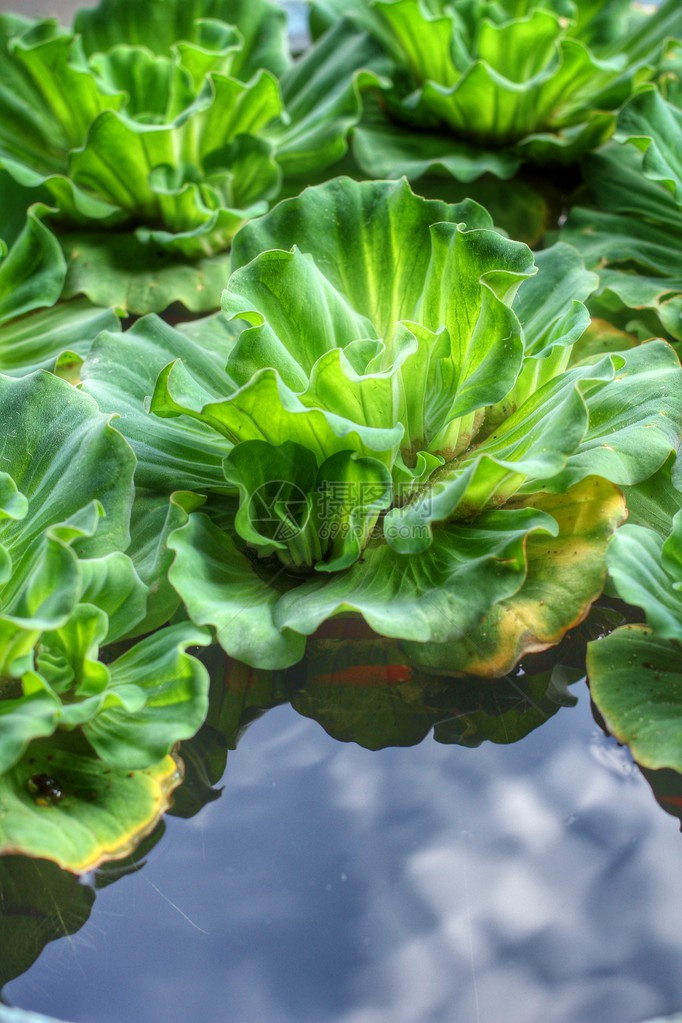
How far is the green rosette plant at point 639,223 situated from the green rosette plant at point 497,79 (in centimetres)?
12

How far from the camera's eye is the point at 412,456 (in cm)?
140

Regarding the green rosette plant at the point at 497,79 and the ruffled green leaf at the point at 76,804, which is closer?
the ruffled green leaf at the point at 76,804

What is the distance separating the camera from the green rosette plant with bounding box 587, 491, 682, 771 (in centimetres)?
113

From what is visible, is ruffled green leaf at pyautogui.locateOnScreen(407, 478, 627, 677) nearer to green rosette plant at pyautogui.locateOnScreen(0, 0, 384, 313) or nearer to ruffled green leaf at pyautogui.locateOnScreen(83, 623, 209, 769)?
ruffled green leaf at pyautogui.locateOnScreen(83, 623, 209, 769)

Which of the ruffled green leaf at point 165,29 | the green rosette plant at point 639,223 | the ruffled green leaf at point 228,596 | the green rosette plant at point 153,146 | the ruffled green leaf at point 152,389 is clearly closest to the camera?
the ruffled green leaf at point 228,596

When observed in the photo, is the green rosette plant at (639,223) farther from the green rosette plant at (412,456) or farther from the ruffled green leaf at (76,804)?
the ruffled green leaf at (76,804)

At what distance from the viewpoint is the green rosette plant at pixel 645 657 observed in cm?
113

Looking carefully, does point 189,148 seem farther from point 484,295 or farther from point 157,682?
point 157,682

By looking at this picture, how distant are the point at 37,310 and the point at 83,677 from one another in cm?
90

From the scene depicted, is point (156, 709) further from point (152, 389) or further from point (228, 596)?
point (152, 389)

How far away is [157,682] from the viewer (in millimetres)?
1145

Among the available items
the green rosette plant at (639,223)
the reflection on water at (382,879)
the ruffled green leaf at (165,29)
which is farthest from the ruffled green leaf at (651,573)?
the ruffled green leaf at (165,29)

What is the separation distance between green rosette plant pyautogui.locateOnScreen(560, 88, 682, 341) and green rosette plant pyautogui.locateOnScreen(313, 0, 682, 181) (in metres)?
0.12

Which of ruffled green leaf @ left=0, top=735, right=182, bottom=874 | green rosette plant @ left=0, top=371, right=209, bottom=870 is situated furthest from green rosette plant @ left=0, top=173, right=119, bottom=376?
ruffled green leaf @ left=0, top=735, right=182, bottom=874
